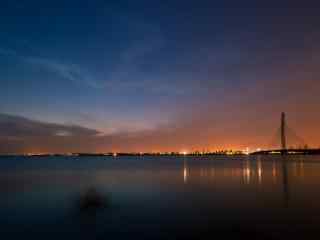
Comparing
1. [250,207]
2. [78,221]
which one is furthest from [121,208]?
[250,207]

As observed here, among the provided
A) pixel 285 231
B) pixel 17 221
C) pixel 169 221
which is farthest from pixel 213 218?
pixel 17 221

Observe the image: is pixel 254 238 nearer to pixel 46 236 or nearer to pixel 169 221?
pixel 169 221

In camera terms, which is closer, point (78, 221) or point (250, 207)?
point (78, 221)

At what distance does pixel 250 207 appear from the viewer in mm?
22641

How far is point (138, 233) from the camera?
16.2 metres

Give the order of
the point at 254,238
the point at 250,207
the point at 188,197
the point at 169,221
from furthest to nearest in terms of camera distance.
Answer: the point at 188,197 → the point at 250,207 → the point at 169,221 → the point at 254,238

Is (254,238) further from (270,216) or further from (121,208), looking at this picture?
A: (121,208)

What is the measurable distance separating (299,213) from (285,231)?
16.6 feet

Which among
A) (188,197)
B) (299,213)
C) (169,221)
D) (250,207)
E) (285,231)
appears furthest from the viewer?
(188,197)

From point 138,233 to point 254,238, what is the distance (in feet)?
18.7

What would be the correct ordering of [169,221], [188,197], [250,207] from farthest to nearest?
1. [188,197]
2. [250,207]
3. [169,221]

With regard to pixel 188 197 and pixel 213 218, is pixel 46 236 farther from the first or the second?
pixel 188 197

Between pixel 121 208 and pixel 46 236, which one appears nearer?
pixel 46 236

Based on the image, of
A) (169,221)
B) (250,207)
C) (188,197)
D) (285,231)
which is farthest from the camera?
(188,197)
